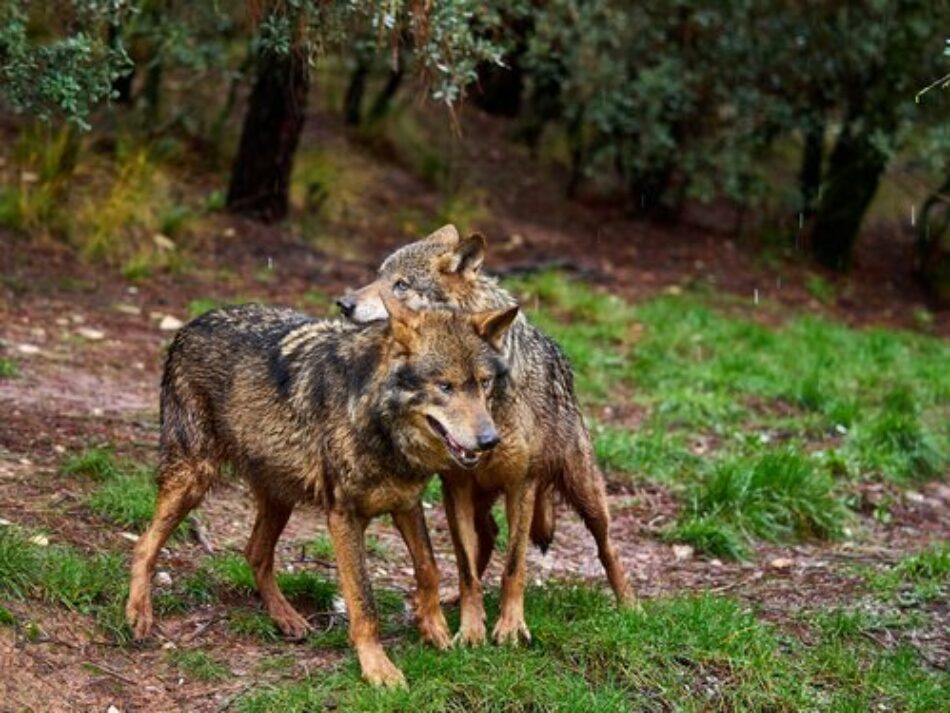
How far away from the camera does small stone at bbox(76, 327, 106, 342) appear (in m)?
11.7

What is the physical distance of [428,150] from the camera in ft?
60.5

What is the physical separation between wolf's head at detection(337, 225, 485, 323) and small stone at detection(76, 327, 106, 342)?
189 inches

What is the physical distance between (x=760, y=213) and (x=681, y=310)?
454 centimetres

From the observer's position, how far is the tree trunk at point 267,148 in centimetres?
1488

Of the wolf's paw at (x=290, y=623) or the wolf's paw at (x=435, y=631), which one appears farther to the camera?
the wolf's paw at (x=290, y=623)

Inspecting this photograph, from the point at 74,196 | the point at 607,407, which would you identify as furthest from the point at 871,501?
the point at 74,196

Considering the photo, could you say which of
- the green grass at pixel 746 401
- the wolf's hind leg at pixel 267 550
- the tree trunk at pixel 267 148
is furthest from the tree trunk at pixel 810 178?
the wolf's hind leg at pixel 267 550

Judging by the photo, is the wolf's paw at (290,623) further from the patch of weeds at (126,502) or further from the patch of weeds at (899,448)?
the patch of weeds at (899,448)

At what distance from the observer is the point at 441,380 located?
19.1ft

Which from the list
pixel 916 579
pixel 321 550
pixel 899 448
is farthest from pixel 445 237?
pixel 899 448

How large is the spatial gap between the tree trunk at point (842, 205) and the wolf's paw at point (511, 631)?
12588mm

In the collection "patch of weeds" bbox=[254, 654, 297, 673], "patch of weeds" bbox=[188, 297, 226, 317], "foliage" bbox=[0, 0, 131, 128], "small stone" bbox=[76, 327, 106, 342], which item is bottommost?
"small stone" bbox=[76, 327, 106, 342]

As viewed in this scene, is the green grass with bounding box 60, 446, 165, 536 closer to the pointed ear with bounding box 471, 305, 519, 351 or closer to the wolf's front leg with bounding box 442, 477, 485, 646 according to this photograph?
the wolf's front leg with bounding box 442, 477, 485, 646

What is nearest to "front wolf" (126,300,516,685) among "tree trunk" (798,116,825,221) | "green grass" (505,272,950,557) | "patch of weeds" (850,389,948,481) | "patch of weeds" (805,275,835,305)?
"green grass" (505,272,950,557)
